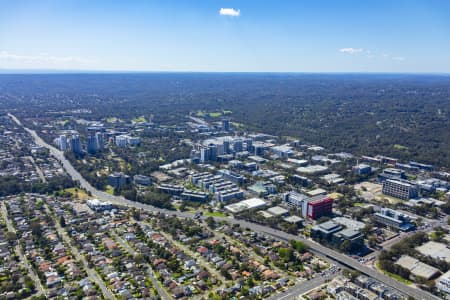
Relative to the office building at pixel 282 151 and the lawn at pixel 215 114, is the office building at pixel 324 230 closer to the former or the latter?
the office building at pixel 282 151

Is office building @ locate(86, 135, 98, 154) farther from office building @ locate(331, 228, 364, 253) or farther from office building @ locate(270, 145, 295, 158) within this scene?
office building @ locate(331, 228, 364, 253)

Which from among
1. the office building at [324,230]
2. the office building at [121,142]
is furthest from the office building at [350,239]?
the office building at [121,142]

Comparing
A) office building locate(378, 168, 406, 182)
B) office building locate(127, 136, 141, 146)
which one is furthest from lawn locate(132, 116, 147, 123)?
office building locate(378, 168, 406, 182)

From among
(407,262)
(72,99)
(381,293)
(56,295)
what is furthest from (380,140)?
(72,99)

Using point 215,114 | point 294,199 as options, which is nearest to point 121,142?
point 294,199

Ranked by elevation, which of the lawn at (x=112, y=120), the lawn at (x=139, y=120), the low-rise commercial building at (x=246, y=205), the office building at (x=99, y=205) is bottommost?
the low-rise commercial building at (x=246, y=205)

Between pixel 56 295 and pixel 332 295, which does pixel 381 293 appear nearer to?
pixel 332 295
